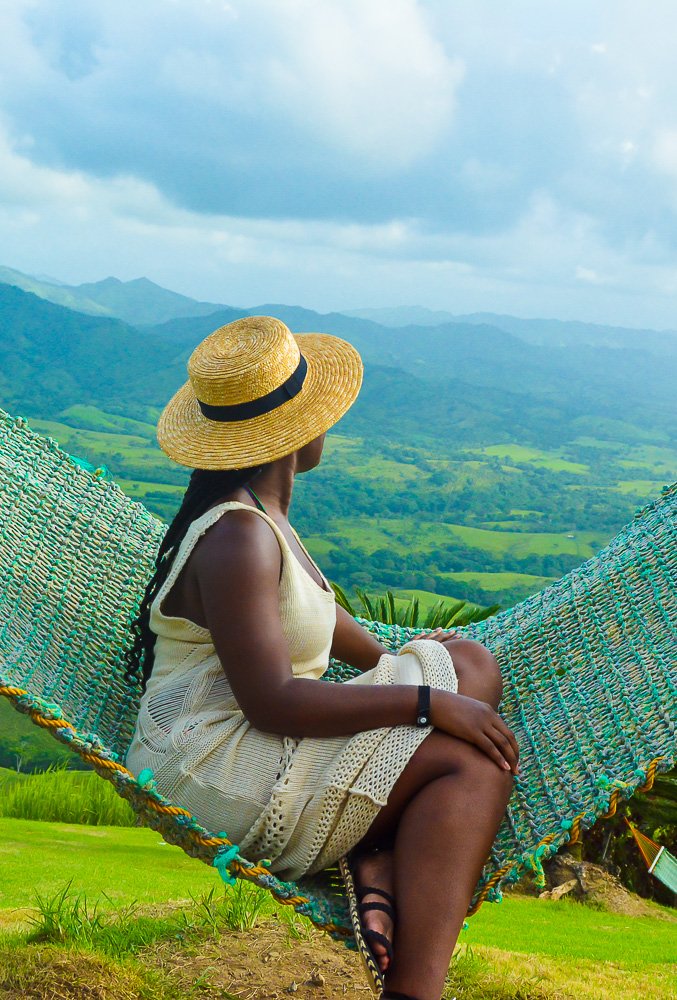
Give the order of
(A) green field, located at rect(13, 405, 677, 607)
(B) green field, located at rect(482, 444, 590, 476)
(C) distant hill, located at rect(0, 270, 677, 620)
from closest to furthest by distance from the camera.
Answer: (A) green field, located at rect(13, 405, 677, 607)
(C) distant hill, located at rect(0, 270, 677, 620)
(B) green field, located at rect(482, 444, 590, 476)

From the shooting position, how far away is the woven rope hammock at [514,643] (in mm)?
1836

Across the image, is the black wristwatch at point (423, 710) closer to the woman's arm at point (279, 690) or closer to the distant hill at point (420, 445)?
the woman's arm at point (279, 690)

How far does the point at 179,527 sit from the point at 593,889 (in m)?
3.30

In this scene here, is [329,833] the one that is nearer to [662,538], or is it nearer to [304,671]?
[304,671]

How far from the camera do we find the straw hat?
177cm

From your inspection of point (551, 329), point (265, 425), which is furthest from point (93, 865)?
point (551, 329)

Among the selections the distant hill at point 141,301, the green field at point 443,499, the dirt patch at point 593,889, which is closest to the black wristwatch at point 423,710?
the dirt patch at point 593,889

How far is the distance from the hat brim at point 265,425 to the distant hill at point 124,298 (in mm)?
118548

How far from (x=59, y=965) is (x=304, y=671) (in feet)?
2.91

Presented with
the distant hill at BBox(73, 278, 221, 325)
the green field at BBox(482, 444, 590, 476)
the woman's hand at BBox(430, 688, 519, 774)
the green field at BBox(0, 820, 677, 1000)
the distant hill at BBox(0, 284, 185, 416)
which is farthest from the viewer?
the distant hill at BBox(73, 278, 221, 325)

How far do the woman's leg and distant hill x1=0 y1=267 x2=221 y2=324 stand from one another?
119m

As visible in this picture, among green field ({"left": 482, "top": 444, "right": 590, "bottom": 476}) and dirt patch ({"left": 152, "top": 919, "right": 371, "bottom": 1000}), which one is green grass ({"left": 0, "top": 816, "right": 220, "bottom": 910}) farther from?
green field ({"left": 482, "top": 444, "right": 590, "bottom": 476})


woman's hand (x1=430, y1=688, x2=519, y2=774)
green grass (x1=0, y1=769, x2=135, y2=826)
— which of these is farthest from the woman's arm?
green grass (x1=0, y1=769, x2=135, y2=826)

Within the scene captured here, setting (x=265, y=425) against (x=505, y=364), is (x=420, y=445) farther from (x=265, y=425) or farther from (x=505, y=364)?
(x=265, y=425)
